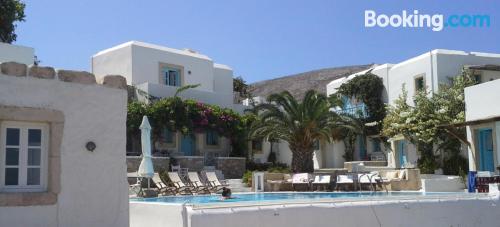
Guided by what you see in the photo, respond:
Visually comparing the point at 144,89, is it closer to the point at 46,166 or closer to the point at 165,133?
the point at 165,133

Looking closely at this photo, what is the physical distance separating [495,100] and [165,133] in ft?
57.3

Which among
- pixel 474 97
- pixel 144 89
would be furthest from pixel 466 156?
pixel 144 89

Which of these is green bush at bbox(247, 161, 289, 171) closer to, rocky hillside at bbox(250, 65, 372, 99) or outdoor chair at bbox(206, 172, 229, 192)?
outdoor chair at bbox(206, 172, 229, 192)

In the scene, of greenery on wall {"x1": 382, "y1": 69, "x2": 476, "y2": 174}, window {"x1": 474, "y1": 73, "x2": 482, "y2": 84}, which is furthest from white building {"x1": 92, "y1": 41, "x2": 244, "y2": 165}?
window {"x1": 474, "y1": 73, "x2": 482, "y2": 84}

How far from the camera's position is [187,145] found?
110ft

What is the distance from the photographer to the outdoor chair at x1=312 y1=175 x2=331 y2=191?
72.8 ft

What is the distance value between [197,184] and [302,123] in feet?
21.9

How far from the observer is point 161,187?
21.1 metres

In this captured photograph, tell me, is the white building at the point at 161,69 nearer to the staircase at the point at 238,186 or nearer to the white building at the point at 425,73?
the staircase at the point at 238,186

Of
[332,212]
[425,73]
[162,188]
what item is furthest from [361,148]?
[332,212]

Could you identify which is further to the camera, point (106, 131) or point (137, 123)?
point (137, 123)

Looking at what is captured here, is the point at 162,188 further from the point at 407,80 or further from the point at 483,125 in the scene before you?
the point at 407,80

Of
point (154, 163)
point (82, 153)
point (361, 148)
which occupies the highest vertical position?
point (361, 148)

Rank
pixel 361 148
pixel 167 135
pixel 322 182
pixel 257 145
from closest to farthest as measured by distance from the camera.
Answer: pixel 322 182, pixel 167 135, pixel 257 145, pixel 361 148
